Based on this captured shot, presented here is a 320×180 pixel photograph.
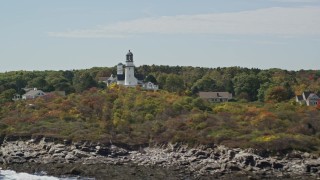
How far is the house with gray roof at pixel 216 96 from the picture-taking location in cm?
10362

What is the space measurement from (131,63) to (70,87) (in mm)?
14277

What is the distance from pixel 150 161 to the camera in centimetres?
5650

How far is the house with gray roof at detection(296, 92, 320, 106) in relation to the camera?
3647 inches

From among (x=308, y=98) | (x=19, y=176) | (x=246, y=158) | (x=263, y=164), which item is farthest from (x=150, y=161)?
(x=308, y=98)

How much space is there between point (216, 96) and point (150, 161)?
165ft

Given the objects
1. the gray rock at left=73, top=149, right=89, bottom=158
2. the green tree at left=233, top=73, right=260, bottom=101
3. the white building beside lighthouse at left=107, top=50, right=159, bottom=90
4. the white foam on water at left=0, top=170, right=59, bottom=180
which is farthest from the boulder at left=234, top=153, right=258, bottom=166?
the white building beside lighthouse at left=107, top=50, right=159, bottom=90

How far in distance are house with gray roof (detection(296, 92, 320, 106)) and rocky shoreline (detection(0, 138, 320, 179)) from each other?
136 ft

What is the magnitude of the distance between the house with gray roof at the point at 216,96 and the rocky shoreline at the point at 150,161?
146 ft

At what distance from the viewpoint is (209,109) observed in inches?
3034

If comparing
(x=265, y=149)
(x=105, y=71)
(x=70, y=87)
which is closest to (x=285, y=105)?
(x=265, y=149)

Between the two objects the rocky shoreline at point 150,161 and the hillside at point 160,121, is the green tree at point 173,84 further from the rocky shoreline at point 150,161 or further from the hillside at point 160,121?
the rocky shoreline at point 150,161

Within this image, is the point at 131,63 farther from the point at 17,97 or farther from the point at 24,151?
the point at 24,151

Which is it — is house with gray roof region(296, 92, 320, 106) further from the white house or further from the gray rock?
the white house

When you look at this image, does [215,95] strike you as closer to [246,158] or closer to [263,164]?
[246,158]
